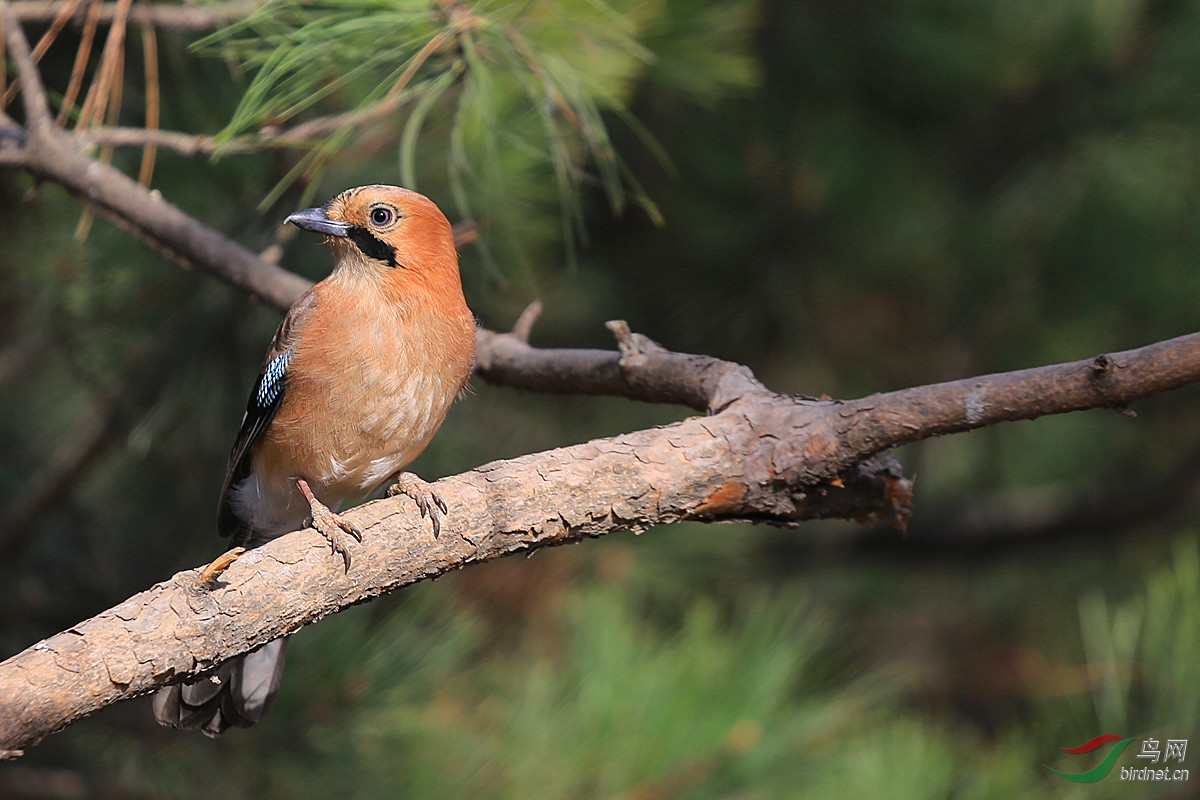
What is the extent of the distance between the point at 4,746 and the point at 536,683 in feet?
8.14

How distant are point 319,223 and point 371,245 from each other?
167 millimetres

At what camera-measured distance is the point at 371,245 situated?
338 centimetres

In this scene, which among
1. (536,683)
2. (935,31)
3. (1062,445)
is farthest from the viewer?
(1062,445)

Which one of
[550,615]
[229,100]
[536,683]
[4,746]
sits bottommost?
[4,746]

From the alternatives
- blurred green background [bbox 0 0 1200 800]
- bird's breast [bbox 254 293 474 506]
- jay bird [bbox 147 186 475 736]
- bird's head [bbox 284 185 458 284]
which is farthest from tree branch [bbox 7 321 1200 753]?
blurred green background [bbox 0 0 1200 800]

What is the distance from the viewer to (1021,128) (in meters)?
5.18

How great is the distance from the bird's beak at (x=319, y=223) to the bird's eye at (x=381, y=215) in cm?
8

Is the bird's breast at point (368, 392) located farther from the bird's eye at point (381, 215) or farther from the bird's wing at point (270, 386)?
the bird's eye at point (381, 215)

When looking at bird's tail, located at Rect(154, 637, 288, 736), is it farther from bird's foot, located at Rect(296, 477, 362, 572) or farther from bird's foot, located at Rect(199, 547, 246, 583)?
bird's foot, located at Rect(199, 547, 246, 583)

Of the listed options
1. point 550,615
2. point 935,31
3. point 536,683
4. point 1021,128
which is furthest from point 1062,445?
point 536,683

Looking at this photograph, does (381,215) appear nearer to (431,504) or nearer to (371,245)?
(371,245)

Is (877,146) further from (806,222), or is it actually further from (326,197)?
(326,197)

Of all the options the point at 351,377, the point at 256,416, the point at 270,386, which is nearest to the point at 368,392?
the point at 351,377

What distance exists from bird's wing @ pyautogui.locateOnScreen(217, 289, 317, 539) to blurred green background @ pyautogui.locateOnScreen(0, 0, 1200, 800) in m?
0.53
